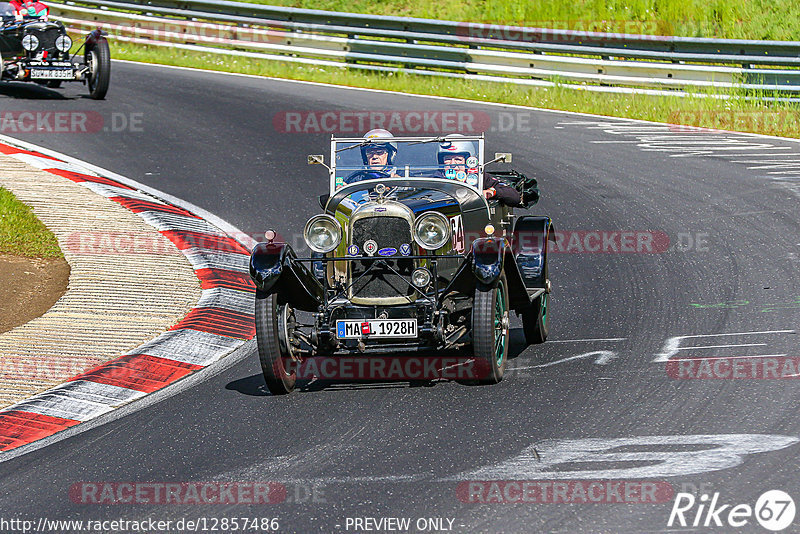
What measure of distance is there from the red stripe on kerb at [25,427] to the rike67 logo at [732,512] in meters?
3.87

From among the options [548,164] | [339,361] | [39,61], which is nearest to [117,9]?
[39,61]

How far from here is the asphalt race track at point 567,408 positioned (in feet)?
17.5

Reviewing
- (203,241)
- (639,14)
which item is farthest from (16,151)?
(639,14)

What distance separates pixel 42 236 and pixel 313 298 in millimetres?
4548

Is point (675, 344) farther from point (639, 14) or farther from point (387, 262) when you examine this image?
point (639, 14)

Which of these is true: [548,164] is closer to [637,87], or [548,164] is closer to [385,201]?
[637,87]

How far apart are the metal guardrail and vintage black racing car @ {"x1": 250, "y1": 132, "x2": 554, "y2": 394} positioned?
414 inches

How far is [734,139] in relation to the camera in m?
15.5

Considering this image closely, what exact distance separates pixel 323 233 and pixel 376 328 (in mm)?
830

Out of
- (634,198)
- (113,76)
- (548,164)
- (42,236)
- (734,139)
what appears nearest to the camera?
(42,236)

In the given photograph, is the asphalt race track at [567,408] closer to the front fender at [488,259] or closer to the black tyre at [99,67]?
the front fender at [488,259]

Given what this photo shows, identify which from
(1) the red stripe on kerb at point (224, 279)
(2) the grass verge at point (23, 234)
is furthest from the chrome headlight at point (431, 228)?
(2) the grass verge at point (23, 234)

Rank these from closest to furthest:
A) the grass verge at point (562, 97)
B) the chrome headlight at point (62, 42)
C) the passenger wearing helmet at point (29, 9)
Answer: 1. the grass verge at point (562, 97)
2. the chrome headlight at point (62, 42)
3. the passenger wearing helmet at point (29, 9)

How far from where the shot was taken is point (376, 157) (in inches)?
336
